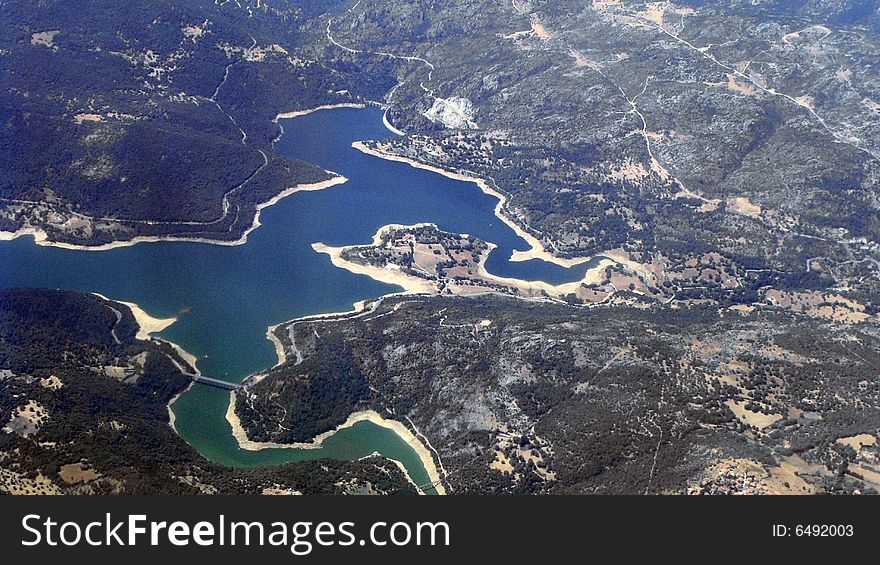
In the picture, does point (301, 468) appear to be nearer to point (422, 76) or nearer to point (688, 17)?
point (422, 76)

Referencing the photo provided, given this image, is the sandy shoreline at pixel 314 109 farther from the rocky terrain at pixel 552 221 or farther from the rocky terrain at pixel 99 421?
the rocky terrain at pixel 99 421

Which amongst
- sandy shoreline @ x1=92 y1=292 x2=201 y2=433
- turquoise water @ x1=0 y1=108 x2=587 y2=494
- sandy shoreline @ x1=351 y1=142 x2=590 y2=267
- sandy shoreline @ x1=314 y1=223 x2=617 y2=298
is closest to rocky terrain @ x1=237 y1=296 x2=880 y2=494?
turquoise water @ x1=0 y1=108 x2=587 y2=494

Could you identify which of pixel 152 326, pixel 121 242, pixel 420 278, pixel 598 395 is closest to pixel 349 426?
pixel 598 395

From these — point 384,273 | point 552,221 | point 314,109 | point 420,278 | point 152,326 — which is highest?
Result: point 152,326

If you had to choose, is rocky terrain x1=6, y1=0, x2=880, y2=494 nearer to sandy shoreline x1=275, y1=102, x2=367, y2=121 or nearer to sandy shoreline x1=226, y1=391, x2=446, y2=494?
sandy shoreline x1=226, y1=391, x2=446, y2=494

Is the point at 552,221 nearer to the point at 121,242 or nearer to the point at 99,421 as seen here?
the point at 121,242
